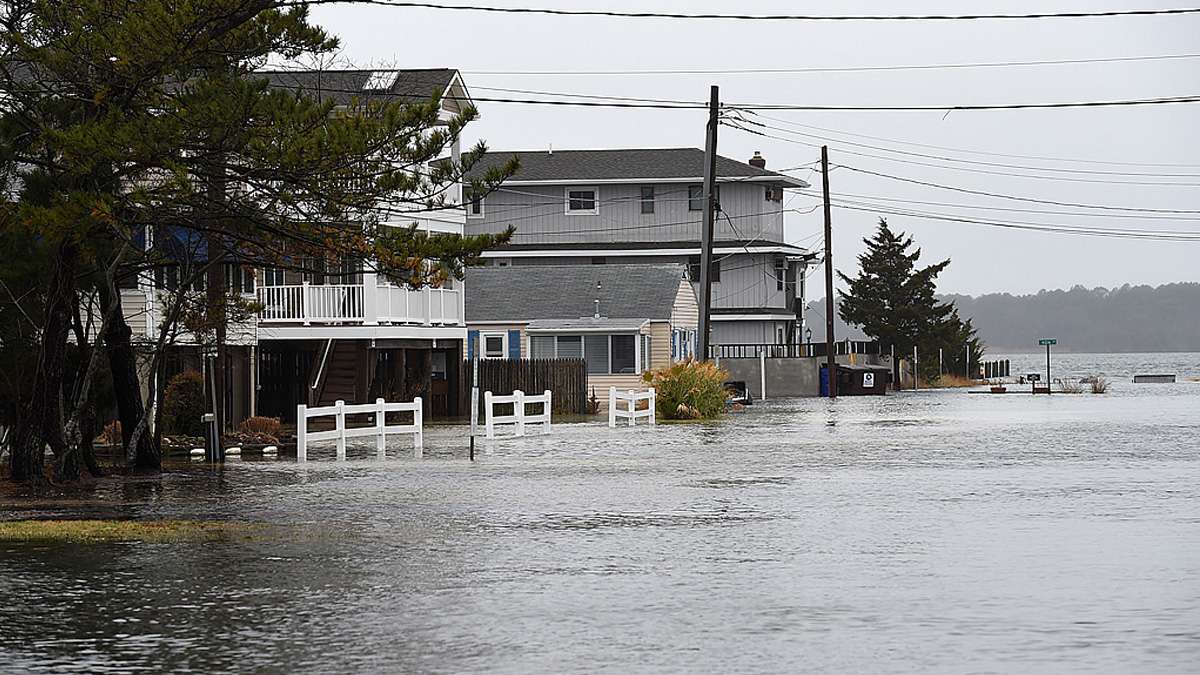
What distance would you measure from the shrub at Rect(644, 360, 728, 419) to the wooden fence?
4.42 m

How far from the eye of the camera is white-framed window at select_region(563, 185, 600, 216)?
82.1 metres

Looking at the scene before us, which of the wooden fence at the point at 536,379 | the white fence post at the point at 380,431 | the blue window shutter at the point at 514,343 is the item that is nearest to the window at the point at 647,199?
the blue window shutter at the point at 514,343

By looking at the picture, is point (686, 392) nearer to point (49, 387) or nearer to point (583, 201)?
point (49, 387)

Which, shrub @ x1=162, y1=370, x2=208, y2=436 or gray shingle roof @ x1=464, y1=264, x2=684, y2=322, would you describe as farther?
gray shingle roof @ x1=464, y1=264, x2=684, y2=322

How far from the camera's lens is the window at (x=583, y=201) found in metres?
82.1

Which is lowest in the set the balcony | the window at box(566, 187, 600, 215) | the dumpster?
the dumpster

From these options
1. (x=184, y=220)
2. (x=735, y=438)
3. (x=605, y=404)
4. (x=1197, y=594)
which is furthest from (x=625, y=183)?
(x=1197, y=594)

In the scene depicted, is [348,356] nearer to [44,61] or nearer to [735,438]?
[735,438]

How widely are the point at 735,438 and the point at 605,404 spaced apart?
2090 centimetres

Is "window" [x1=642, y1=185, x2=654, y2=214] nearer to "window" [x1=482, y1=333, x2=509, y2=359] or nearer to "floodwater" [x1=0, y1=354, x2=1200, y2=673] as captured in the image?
"window" [x1=482, y1=333, x2=509, y2=359]

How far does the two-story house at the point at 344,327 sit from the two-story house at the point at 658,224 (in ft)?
98.8

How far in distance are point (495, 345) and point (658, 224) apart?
73.3 ft

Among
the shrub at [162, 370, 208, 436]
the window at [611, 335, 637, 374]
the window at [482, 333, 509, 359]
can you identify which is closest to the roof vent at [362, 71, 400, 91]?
the shrub at [162, 370, 208, 436]

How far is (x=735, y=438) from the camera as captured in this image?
125ft
